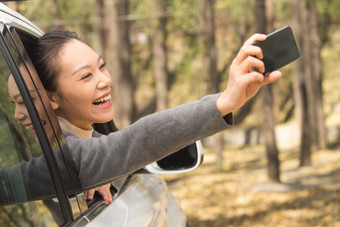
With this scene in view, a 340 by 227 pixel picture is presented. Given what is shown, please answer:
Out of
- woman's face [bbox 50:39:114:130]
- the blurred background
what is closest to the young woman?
woman's face [bbox 50:39:114:130]

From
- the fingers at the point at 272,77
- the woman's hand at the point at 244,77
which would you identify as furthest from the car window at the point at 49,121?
the fingers at the point at 272,77

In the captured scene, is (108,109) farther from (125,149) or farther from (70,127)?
(125,149)

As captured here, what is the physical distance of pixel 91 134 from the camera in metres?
2.04

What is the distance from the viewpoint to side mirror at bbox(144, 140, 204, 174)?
2.43 m

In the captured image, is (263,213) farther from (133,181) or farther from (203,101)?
(203,101)

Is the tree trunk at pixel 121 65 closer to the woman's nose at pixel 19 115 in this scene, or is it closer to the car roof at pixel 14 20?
the car roof at pixel 14 20

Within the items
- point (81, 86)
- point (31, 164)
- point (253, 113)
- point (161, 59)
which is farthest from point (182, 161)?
point (253, 113)

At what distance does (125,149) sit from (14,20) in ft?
2.38

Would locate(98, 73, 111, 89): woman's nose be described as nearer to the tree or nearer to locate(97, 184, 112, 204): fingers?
locate(97, 184, 112, 204): fingers

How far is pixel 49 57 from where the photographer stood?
6.03 ft

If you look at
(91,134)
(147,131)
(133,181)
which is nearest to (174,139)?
(147,131)

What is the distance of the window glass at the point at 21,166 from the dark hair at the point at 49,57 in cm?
12

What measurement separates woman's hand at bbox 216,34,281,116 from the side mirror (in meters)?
0.93

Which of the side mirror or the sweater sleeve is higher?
the sweater sleeve
